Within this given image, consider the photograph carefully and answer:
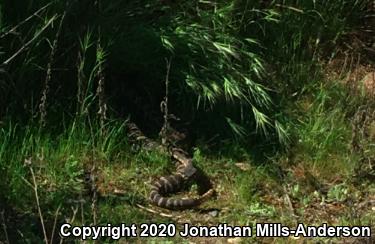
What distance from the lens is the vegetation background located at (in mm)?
5621

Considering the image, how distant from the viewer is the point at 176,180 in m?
5.89

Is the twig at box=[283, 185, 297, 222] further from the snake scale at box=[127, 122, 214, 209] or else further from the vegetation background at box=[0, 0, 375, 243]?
the snake scale at box=[127, 122, 214, 209]

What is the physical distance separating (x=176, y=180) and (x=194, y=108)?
89 centimetres

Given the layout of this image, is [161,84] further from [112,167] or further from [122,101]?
[112,167]

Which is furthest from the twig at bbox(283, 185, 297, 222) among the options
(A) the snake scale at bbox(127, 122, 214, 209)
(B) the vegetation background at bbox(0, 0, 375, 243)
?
(A) the snake scale at bbox(127, 122, 214, 209)

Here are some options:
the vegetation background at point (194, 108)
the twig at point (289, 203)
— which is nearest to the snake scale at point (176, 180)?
the vegetation background at point (194, 108)

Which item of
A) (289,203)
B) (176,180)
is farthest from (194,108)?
(289,203)

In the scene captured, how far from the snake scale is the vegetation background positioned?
9 cm

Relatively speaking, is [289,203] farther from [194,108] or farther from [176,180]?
[194,108]

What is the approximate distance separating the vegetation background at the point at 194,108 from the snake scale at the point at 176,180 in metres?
0.09

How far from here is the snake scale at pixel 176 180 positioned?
18.5 ft

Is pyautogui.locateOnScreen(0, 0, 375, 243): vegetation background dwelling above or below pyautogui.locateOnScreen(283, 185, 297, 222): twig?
above

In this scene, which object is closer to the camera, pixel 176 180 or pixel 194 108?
pixel 176 180

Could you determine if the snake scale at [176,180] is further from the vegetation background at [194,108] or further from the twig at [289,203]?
the twig at [289,203]
